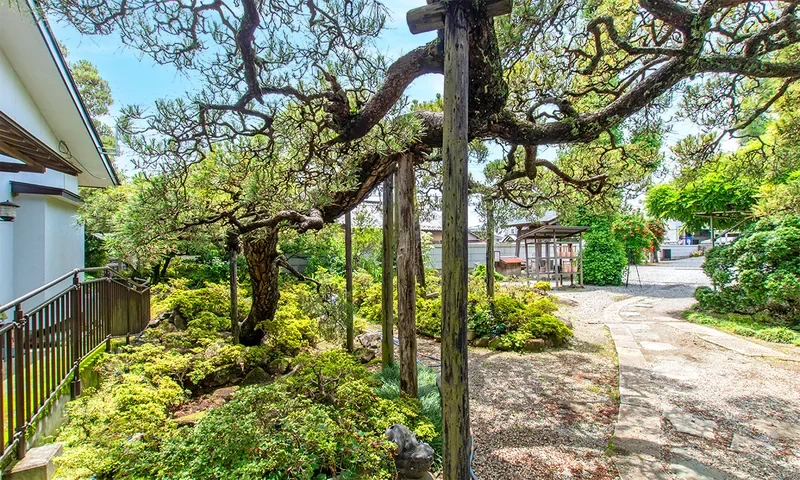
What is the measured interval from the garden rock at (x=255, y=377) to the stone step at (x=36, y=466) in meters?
2.37

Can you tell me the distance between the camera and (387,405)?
308 cm

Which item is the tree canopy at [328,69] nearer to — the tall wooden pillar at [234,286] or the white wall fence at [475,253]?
the tall wooden pillar at [234,286]

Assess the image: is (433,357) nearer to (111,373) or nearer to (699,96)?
(111,373)

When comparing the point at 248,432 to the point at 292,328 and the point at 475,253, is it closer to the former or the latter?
the point at 292,328

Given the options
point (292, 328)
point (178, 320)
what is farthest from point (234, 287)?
point (178, 320)

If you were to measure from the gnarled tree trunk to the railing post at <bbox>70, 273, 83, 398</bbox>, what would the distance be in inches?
61.2

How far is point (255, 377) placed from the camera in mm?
4695

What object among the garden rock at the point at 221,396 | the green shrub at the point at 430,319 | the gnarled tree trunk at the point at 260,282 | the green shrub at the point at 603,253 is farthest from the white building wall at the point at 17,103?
the green shrub at the point at 603,253

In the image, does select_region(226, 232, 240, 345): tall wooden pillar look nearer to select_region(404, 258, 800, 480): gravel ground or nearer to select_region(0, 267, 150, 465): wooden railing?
select_region(0, 267, 150, 465): wooden railing

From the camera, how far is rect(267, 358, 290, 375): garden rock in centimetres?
488

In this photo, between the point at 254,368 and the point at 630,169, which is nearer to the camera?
the point at 254,368

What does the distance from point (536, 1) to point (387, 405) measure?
3518 millimetres

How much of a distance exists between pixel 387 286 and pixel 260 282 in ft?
6.30

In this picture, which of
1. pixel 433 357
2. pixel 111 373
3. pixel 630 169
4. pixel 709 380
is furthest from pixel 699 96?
pixel 111 373
